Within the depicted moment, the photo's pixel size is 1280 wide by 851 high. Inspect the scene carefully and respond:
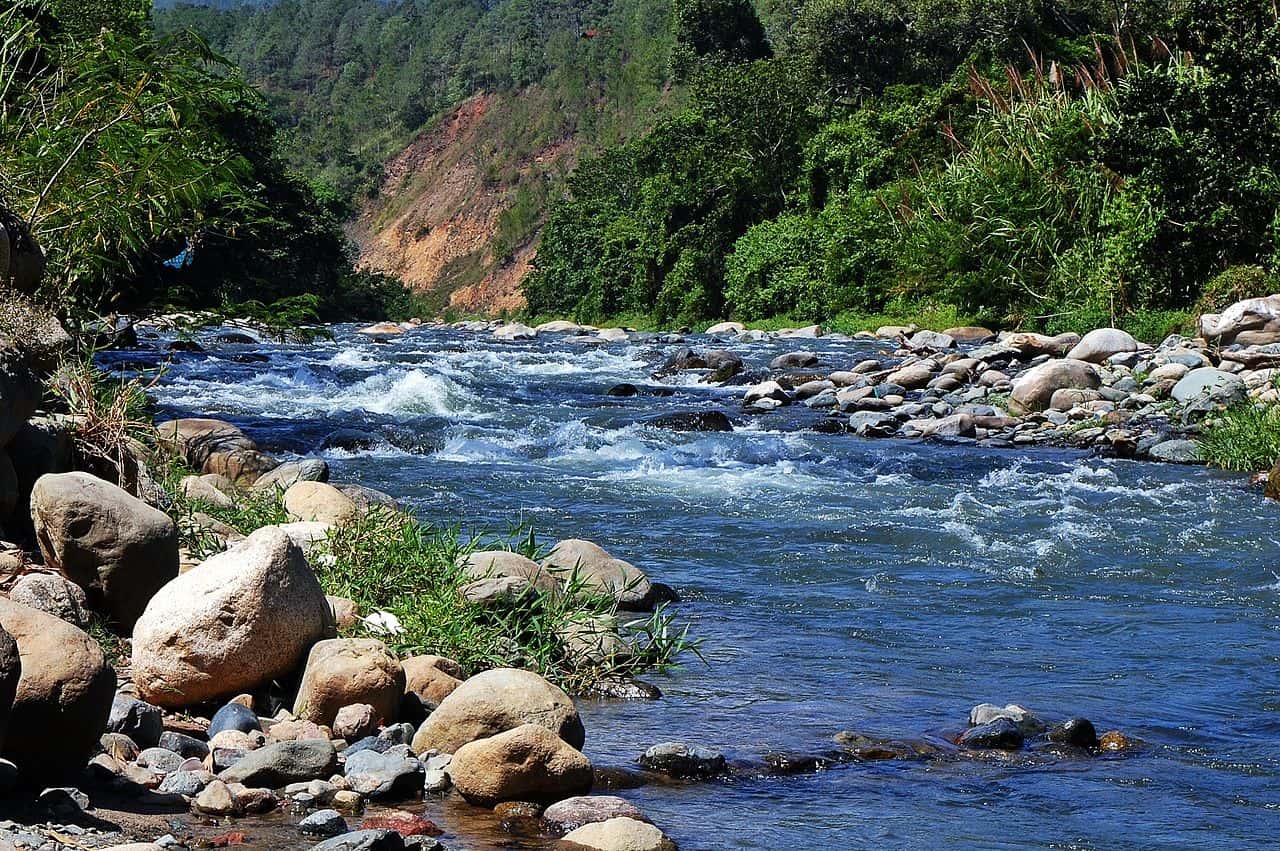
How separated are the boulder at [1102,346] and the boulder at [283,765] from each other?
527 inches

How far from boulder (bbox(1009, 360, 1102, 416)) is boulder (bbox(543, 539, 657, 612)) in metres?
8.27

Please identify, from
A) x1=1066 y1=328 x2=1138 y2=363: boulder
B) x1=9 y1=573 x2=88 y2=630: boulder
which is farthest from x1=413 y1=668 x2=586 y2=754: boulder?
x1=1066 y1=328 x2=1138 y2=363: boulder

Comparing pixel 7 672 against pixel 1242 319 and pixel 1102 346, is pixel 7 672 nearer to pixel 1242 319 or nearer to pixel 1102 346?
pixel 1242 319

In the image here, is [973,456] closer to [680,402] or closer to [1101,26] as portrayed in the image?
[680,402]

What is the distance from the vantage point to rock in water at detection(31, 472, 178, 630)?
179 inches

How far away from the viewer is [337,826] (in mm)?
3291

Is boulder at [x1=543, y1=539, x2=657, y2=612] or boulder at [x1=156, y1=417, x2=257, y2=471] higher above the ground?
boulder at [x1=156, y1=417, x2=257, y2=471]

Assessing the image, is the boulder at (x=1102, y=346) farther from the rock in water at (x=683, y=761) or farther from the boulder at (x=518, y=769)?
the boulder at (x=518, y=769)

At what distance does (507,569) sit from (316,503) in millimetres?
1674

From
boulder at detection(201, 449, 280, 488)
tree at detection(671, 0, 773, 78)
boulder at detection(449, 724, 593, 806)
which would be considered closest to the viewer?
boulder at detection(449, 724, 593, 806)

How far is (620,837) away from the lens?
3348 millimetres

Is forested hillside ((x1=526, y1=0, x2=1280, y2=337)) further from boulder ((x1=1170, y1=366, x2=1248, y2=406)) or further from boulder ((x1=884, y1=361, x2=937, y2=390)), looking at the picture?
boulder ((x1=1170, y1=366, x2=1248, y2=406))

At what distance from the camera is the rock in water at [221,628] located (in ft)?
14.0

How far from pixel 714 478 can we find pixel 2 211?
21.1 ft
